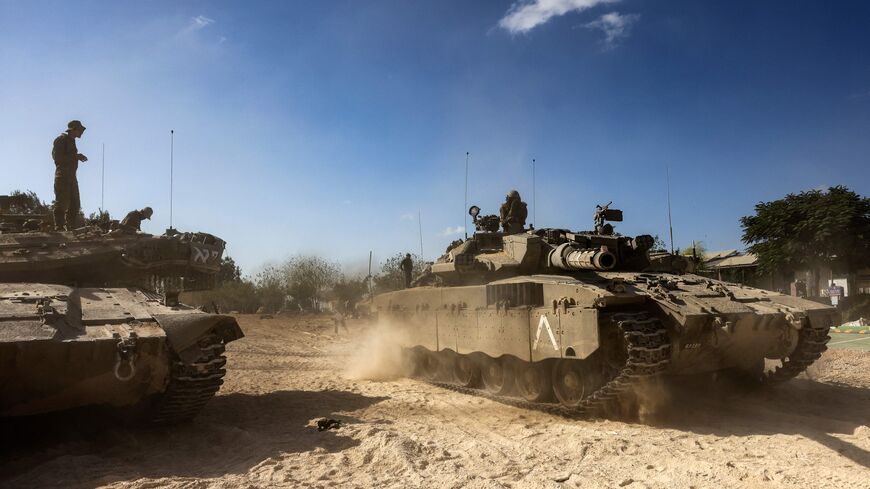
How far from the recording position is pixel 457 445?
22.6 ft

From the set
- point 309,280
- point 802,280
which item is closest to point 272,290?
point 309,280

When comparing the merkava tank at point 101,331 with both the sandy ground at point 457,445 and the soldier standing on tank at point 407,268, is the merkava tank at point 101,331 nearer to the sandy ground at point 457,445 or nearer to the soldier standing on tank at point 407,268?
the sandy ground at point 457,445

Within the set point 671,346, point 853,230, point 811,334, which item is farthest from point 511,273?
point 853,230

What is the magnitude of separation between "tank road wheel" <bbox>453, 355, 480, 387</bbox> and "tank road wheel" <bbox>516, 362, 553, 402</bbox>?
133cm

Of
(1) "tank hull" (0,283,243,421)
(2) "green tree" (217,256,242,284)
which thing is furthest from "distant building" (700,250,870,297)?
(2) "green tree" (217,256,242,284)

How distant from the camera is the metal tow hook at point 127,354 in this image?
6473 mm

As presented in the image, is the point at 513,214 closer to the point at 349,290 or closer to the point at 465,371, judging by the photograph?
the point at 465,371

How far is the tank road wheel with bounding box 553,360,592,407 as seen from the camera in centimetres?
882

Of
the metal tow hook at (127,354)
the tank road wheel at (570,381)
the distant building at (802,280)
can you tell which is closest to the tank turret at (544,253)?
the tank road wheel at (570,381)

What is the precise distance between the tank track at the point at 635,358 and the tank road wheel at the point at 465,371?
317cm

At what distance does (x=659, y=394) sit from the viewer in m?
8.21

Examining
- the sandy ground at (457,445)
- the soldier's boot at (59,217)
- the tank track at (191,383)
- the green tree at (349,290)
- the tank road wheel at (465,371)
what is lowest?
the sandy ground at (457,445)

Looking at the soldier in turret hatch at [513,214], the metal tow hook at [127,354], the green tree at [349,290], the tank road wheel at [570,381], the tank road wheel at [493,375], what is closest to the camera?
the metal tow hook at [127,354]

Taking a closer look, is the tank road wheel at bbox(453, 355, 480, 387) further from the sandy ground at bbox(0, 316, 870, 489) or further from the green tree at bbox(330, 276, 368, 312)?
the green tree at bbox(330, 276, 368, 312)
